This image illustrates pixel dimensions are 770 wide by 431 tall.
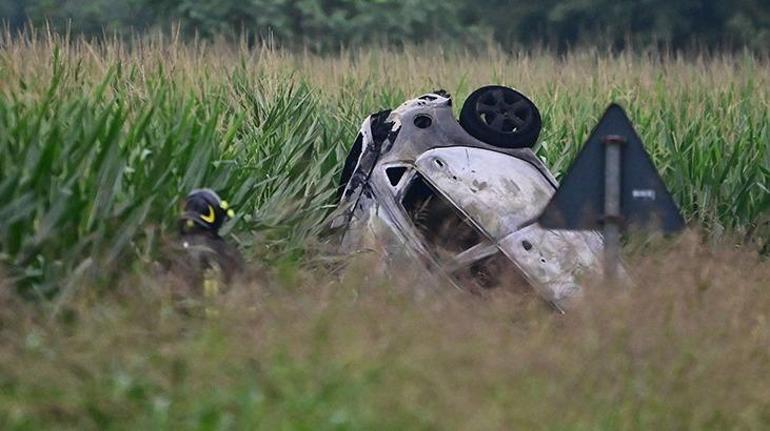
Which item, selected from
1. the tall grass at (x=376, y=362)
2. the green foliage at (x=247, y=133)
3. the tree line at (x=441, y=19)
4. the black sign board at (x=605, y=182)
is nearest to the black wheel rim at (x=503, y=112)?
the green foliage at (x=247, y=133)

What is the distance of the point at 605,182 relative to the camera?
8156mm

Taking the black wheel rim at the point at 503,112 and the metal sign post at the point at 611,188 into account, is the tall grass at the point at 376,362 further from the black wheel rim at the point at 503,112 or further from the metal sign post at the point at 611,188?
the black wheel rim at the point at 503,112

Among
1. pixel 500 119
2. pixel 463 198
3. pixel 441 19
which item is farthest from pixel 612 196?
pixel 441 19

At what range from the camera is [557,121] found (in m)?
14.7

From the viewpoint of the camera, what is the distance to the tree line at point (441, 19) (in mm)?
32031

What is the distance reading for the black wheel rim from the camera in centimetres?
1125

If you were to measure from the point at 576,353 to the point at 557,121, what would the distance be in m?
7.84

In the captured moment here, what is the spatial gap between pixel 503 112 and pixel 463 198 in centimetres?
100

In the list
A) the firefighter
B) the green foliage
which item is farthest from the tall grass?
the green foliage

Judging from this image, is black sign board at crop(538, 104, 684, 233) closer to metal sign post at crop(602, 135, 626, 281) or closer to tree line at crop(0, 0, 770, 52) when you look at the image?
metal sign post at crop(602, 135, 626, 281)

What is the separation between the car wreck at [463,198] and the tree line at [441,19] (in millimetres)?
18871

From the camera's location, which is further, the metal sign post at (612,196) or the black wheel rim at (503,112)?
the black wheel rim at (503,112)

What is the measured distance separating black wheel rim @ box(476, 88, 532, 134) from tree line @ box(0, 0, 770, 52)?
1878 centimetres

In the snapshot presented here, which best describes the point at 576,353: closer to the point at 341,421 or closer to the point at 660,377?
the point at 660,377
